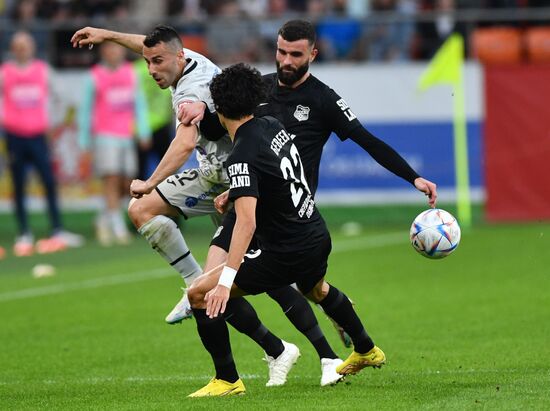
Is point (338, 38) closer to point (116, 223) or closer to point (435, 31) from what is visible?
point (435, 31)

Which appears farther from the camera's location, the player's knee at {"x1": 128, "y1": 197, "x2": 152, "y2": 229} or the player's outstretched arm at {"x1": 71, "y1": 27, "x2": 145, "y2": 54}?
the player's outstretched arm at {"x1": 71, "y1": 27, "x2": 145, "y2": 54}

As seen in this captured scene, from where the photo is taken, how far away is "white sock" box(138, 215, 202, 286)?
960cm

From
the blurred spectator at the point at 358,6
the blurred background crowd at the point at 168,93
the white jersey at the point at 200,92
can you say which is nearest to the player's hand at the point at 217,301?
the white jersey at the point at 200,92

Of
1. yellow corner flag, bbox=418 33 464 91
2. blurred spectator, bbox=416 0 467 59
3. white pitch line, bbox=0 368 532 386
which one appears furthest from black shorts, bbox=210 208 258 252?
A: blurred spectator, bbox=416 0 467 59

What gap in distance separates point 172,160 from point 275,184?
86 centimetres

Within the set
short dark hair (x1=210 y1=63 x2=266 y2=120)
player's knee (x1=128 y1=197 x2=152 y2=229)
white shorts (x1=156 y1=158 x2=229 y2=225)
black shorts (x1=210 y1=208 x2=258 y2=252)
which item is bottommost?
black shorts (x1=210 y1=208 x2=258 y2=252)

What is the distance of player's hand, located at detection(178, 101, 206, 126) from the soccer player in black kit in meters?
0.63

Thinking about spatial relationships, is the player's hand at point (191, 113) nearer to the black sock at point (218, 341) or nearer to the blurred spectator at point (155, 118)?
the black sock at point (218, 341)

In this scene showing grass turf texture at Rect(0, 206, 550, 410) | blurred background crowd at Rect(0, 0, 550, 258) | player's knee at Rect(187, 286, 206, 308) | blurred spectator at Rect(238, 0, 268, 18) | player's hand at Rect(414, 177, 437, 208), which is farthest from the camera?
blurred spectator at Rect(238, 0, 268, 18)

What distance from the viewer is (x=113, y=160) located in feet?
63.8

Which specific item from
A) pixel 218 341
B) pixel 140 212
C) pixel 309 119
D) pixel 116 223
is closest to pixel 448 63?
pixel 116 223

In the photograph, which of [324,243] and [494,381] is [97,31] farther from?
[494,381]

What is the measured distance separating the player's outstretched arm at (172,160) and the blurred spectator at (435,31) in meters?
12.7

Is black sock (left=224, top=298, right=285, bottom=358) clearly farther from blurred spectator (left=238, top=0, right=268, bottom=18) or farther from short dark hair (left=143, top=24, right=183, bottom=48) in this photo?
blurred spectator (left=238, top=0, right=268, bottom=18)
